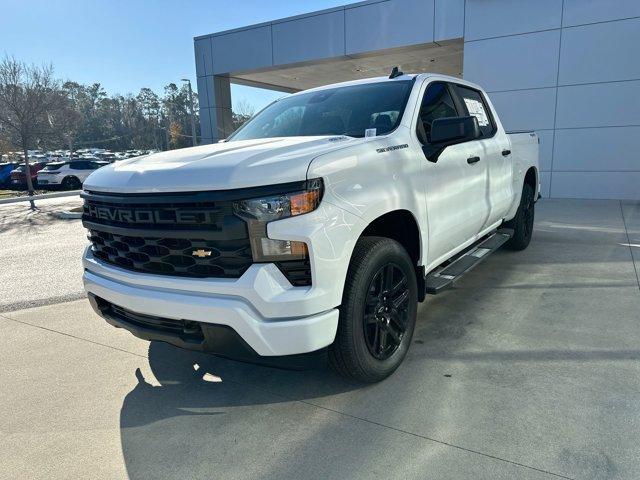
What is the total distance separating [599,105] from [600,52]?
118 centimetres

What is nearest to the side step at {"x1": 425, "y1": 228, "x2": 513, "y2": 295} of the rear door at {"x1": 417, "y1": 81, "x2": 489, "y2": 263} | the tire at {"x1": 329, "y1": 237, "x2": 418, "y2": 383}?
the rear door at {"x1": 417, "y1": 81, "x2": 489, "y2": 263}

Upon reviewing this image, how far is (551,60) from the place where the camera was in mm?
11328

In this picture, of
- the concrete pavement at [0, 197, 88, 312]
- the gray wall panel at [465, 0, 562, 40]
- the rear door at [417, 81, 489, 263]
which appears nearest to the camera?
the rear door at [417, 81, 489, 263]

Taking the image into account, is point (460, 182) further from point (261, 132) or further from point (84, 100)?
point (84, 100)

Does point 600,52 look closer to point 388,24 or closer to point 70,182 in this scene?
point 388,24

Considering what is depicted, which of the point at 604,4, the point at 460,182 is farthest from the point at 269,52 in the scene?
the point at 460,182

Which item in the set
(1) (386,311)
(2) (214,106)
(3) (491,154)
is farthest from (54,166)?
(1) (386,311)

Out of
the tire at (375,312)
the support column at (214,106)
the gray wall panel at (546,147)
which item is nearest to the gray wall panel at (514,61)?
the gray wall panel at (546,147)

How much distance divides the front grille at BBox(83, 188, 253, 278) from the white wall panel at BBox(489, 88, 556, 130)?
11.4 meters

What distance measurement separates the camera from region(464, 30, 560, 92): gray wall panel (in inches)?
447

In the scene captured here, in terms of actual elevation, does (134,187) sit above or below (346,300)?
above

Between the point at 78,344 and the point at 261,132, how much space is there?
7.55 feet

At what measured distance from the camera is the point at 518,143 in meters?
5.56

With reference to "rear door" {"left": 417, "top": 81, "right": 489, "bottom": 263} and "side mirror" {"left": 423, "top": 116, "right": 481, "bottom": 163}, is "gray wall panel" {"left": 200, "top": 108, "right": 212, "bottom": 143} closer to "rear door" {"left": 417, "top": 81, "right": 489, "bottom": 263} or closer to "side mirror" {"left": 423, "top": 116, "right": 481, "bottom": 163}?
"rear door" {"left": 417, "top": 81, "right": 489, "bottom": 263}
